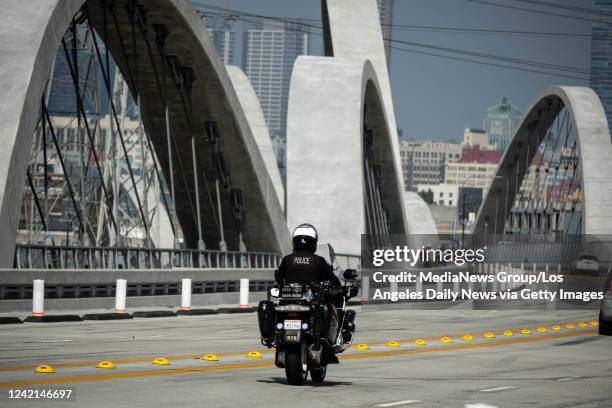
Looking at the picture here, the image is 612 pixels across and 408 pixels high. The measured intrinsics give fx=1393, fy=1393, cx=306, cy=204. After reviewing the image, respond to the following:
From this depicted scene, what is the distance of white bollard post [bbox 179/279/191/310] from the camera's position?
27542 millimetres

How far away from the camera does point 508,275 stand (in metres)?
38.8

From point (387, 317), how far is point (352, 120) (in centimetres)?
1688

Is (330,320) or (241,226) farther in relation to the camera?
(241,226)

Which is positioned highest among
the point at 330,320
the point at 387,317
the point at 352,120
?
the point at 352,120

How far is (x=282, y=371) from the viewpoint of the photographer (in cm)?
1402

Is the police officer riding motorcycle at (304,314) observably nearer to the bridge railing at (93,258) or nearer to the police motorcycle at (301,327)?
the police motorcycle at (301,327)

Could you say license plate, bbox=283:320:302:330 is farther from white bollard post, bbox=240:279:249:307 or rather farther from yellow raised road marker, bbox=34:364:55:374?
white bollard post, bbox=240:279:249:307

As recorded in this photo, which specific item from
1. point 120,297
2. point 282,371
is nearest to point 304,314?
point 282,371

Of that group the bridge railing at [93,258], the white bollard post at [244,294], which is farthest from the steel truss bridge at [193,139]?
the white bollard post at [244,294]

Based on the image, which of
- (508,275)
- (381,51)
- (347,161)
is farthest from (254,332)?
(381,51)

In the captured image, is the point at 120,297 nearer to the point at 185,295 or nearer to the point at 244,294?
the point at 185,295

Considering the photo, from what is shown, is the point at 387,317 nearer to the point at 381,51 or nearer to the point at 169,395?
the point at 169,395

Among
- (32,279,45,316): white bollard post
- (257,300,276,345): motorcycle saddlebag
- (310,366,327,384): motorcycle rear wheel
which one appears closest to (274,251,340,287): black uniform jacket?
(257,300,276,345): motorcycle saddlebag

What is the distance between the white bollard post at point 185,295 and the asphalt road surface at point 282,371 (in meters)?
3.41
